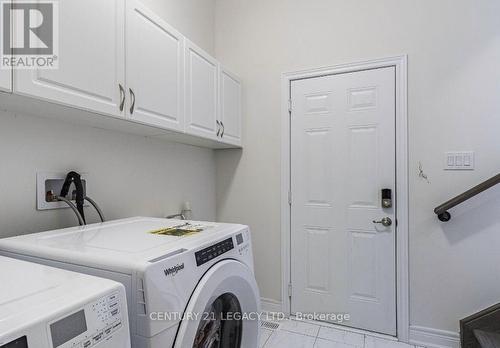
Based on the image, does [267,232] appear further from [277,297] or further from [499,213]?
[499,213]

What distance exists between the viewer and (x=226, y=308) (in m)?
1.26

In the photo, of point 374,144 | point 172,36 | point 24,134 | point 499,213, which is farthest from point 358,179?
point 24,134

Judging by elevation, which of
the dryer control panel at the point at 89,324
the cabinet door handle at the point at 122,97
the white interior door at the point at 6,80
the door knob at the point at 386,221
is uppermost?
the cabinet door handle at the point at 122,97

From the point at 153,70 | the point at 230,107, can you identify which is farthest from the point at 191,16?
the point at 153,70

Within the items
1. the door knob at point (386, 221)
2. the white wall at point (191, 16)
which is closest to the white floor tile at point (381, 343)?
the door knob at point (386, 221)

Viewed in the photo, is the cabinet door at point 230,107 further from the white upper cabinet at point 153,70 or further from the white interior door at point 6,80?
the white interior door at point 6,80

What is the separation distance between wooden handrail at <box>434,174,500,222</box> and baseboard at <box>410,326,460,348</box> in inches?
30.5

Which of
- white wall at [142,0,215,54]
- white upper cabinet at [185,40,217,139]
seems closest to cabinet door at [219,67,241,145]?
white upper cabinet at [185,40,217,139]

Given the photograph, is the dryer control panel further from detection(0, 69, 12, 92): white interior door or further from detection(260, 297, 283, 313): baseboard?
detection(260, 297, 283, 313): baseboard

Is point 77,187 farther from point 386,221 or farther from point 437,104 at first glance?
point 437,104

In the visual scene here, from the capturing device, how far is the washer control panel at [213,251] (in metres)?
0.94

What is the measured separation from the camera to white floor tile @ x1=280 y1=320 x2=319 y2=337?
83.5 inches

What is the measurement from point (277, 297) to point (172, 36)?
2.15 meters

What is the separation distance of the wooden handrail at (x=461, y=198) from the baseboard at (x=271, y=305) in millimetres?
1425
